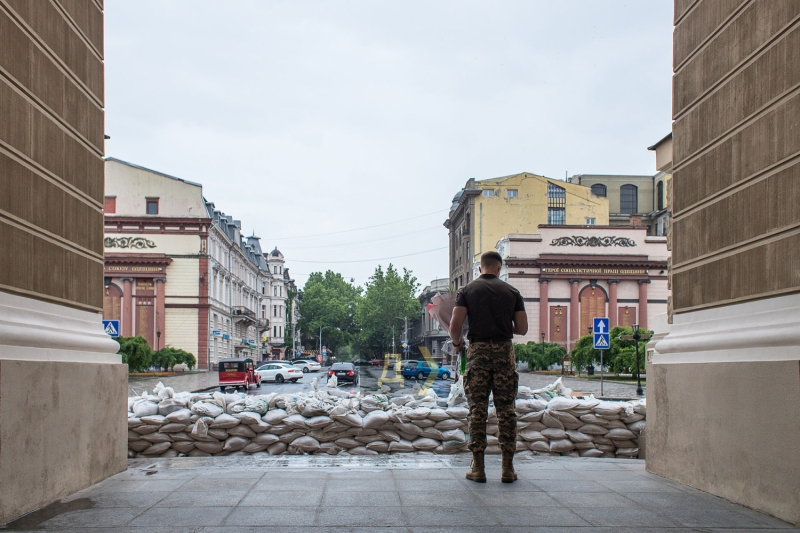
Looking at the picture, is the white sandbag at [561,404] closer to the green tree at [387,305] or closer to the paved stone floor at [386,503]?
the paved stone floor at [386,503]

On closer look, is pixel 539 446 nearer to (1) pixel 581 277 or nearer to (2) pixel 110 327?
(2) pixel 110 327

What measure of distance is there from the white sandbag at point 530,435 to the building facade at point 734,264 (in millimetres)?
1853

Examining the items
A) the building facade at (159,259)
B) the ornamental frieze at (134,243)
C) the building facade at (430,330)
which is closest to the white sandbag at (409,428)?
the building facade at (159,259)

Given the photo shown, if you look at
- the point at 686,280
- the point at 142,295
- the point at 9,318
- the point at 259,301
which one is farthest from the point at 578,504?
the point at 259,301

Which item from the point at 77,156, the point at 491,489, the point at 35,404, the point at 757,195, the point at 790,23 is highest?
the point at 790,23

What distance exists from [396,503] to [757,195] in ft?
10.7

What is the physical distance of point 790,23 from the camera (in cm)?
484

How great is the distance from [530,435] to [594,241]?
173ft

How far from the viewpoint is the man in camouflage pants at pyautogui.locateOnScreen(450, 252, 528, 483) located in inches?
233

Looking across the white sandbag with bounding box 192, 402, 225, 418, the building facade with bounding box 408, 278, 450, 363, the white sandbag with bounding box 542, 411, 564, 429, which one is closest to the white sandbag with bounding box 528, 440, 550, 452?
the white sandbag with bounding box 542, 411, 564, 429

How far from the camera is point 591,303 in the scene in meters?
59.2

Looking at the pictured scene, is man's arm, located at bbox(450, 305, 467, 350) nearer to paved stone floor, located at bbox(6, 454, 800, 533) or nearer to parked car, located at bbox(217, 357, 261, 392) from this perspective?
paved stone floor, located at bbox(6, 454, 800, 533)

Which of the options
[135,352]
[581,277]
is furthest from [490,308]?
[581,277]

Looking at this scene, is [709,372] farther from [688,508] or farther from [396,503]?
[396,503]
